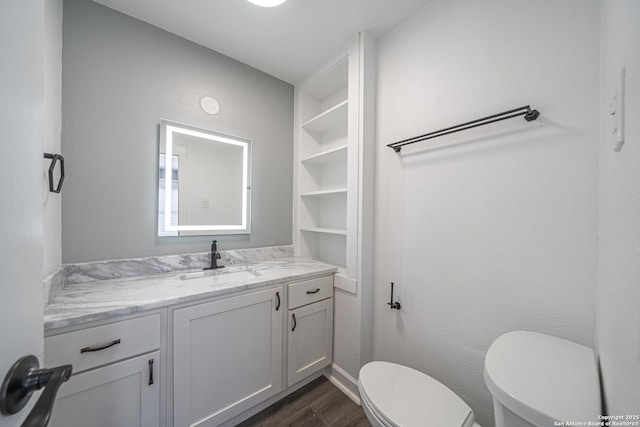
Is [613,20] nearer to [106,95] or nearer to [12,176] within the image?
[12,176]

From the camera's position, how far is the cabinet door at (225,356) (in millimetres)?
1160

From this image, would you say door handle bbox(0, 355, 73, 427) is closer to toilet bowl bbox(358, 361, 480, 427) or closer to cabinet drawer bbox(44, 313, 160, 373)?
cabinet drawer bbox(44, 313, 160, 373)

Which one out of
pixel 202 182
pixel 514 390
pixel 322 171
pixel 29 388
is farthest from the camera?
pixel 322 171

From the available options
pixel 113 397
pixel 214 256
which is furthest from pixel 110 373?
pixel 214 256

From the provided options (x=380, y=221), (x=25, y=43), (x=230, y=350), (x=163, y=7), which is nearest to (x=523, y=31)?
(x=380, y=221)

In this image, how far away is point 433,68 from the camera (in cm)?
138

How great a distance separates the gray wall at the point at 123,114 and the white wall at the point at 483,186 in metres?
1.31

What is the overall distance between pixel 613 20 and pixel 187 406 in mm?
2219

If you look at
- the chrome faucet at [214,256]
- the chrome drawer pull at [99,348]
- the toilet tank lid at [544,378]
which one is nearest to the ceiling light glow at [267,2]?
the chrome faucet at [214,256]

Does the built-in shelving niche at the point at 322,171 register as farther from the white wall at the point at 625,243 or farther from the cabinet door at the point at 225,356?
the white wall at the point at 625,243

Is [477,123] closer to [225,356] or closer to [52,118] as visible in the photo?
[225,356]

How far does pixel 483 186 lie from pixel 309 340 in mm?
1487

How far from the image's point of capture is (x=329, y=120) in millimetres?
2062

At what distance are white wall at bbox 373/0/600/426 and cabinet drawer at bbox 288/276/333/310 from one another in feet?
1.24
